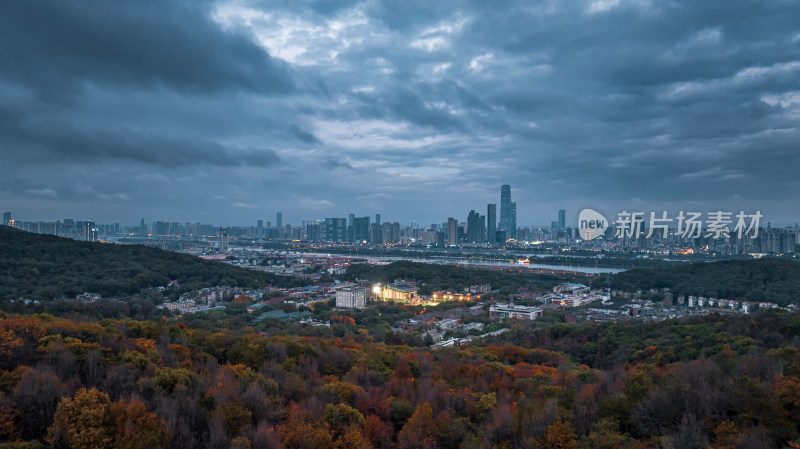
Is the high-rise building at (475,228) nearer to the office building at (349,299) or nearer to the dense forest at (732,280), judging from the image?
the dense forest at (732,280)

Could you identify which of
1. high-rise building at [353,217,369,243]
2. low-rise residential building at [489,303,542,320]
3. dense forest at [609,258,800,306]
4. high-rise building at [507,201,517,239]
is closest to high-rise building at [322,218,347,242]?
high-rise building at [353,217,369,243]

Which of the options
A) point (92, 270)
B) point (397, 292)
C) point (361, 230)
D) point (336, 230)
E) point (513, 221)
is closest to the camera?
point (92, 270)

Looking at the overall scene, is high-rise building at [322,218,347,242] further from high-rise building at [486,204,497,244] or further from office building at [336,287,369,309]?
office building at [336,287,369,309]

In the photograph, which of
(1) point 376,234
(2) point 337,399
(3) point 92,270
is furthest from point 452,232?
(2) point 337,399

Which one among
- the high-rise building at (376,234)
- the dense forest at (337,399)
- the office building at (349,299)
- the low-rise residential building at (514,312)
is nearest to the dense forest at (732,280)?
the low-rise residential building at (514,312)

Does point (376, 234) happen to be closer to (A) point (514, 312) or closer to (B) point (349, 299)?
(B) point (349, 299)

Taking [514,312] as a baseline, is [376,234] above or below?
above

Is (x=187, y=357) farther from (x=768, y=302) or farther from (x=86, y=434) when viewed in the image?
(x=768, y=302)
